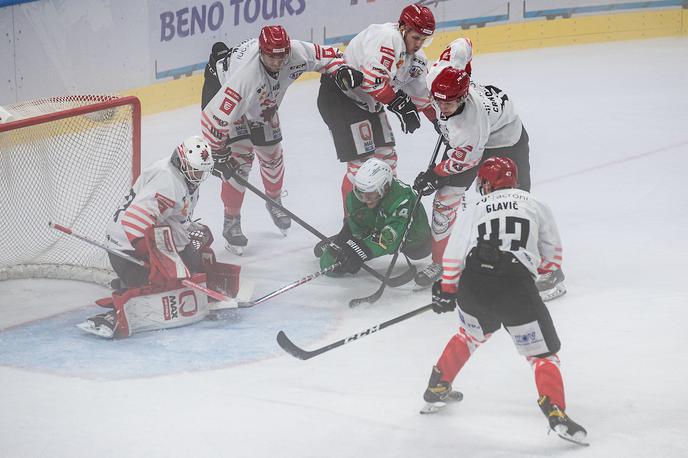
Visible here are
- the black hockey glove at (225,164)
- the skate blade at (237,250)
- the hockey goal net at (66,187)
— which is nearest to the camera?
the hockey goal net at (66,187)

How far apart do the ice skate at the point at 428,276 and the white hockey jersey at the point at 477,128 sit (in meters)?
0.52

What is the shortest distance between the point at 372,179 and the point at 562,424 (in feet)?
5.75

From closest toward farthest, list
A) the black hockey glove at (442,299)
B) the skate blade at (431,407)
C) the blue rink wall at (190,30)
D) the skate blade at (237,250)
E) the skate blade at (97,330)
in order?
1. the black hockey glove at (442,299)
2. the skate blade at (431,407)
3. the skate blade at (97,330)
4. the skate blade at (237,250)
5. the blue rink wall at (190,30)

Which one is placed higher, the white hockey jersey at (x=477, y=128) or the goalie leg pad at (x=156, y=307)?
the white hockey jersey at (x=477, y=128)

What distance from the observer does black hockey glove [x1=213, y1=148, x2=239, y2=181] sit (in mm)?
5125

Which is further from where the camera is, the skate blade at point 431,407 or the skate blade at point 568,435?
the skate blade at point 431,407

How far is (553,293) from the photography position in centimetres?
464

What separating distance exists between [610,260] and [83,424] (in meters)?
2.65

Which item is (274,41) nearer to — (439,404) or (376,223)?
(376,223)

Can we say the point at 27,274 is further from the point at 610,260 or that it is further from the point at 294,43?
the point at 610,260

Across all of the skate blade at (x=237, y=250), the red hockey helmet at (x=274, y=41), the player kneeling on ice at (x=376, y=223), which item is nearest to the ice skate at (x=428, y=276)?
the player kneeling on ice at (x=376, y=223)

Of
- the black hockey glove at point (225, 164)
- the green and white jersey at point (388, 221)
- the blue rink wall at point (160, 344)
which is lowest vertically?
the blue rink wall at point (160, 344)

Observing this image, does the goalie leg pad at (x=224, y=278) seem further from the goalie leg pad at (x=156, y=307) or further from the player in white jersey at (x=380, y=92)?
the player in white jersey at (x=380, y=92)

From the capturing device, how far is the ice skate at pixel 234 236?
5578mm
